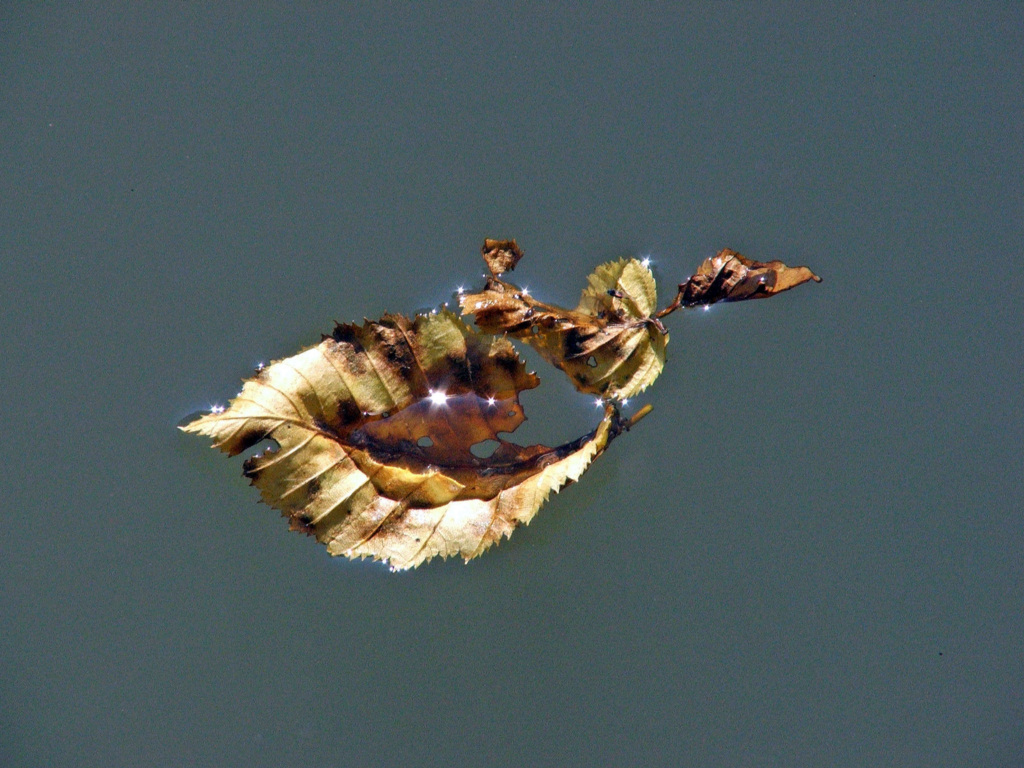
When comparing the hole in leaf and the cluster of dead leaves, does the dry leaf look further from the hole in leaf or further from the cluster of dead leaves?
the hole in leaf

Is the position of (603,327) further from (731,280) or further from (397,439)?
(397,439)

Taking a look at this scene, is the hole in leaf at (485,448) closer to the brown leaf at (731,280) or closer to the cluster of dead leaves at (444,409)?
the cluster of dead leaves at (444,409)

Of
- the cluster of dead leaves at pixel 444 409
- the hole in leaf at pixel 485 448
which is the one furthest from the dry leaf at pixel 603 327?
the hole in leaf at pixel 485 448

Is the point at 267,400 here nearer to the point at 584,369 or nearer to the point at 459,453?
the point at 459,453

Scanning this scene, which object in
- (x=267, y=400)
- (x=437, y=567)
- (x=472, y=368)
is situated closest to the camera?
(x=267, y=400)

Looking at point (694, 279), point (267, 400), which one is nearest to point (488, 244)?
point (694, 279)

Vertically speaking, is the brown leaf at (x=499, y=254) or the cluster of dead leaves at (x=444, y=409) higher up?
the brown leaf at (x=499, y=254)
